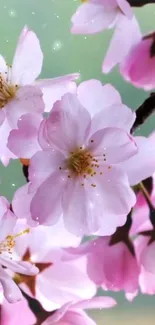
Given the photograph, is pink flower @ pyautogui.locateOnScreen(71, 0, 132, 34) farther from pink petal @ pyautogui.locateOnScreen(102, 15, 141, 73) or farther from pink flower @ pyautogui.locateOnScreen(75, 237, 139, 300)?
pink flower @ pyautogui.locateOnScreen(75, 237, 139, 300)

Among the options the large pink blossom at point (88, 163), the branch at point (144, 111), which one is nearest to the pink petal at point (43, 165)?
the large pink blossom at point (88, 163)

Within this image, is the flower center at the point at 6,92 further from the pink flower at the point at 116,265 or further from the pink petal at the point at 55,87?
the pink flower at the point at 116,265

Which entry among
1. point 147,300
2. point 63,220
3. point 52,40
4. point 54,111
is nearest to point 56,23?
point 52,40

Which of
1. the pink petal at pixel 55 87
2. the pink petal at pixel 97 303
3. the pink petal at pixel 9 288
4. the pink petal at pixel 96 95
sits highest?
the pink petal at pixel 55 87

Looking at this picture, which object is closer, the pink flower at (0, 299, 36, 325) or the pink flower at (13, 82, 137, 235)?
the pink flower at (13, 82, 137, 235)

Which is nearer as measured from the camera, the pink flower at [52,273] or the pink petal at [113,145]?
the pink petal at [113,145]

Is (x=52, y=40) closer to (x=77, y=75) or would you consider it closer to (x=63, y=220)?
(x=77, y=75)

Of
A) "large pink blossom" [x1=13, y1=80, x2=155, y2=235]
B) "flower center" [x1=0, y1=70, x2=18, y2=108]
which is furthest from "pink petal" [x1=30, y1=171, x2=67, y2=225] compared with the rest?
"flower center" [x1=0, y1=70, x2=18, y2=108]

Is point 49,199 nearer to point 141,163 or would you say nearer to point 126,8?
point 141,163
